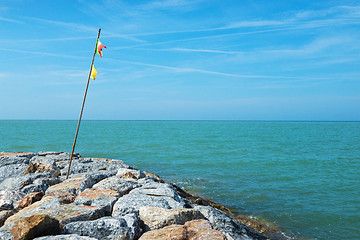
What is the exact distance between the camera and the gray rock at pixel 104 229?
4879 millimetres

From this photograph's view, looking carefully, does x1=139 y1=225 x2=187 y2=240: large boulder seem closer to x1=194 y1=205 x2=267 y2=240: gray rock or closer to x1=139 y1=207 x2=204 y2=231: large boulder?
x1=139 y1=207 x2=204 y2=231: large boulder

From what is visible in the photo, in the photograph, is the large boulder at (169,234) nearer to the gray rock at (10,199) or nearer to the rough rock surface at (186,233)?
the rough rock surface at (186,233)

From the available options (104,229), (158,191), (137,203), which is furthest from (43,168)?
(104,229)

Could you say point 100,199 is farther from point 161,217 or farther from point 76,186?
point 76,186

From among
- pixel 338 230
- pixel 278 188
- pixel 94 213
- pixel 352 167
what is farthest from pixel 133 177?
pixel 352 167

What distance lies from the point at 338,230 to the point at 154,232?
25.9ft

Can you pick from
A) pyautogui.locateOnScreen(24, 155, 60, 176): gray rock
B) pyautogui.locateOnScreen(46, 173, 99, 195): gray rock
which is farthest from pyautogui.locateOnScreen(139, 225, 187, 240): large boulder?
pyautogui.locateOnScreen(24, 155, 60, 176): gray rock

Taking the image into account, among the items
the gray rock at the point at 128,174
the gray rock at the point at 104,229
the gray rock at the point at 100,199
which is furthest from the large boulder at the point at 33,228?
the gray rock at the point at 128,174

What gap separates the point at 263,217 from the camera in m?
10.8

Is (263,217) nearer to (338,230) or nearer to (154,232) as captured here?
(338,230)

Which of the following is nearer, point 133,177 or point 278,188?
point 133,177

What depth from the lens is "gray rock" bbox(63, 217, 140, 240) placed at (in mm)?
4879

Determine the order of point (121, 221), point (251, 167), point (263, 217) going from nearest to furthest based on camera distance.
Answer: point (121, 221)
point (263, 217)
point (251, 167)

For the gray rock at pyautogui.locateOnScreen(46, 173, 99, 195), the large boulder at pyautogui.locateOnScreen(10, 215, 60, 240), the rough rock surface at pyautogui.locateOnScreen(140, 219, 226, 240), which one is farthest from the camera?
the gray rock at pyautogui.locateOnScreen(46, 173, 99, 195)
